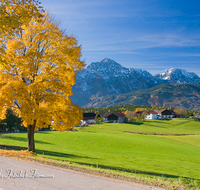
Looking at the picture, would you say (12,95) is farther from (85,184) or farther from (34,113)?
(85,184)

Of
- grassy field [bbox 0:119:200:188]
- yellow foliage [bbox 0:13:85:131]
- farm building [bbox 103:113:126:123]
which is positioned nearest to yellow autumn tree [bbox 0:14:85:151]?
yellow foliage [bbox 0:13:85:131]

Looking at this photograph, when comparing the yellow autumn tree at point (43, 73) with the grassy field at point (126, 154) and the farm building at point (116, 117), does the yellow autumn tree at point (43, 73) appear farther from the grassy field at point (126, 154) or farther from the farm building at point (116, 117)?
the farm building at point (116, 117)

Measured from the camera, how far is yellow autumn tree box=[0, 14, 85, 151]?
16266mm

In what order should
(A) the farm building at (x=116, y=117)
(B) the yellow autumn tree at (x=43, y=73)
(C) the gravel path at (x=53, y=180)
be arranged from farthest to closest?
(A) the farm building at (x=116, y=117) < (B) the yellow autumn tree at (x=43, y=73) < (C) the gravel path at (x=53, y=180)

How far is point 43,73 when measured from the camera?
687 inches

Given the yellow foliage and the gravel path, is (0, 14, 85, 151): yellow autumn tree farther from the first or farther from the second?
the gravel path

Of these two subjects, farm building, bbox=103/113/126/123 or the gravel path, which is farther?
farm building, bbox=103/113/126/123

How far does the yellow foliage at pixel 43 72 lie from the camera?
16297 mm

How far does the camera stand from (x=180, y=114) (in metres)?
185

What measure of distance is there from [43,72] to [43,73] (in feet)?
0.98

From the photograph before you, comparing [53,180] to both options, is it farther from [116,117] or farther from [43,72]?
[116,117]

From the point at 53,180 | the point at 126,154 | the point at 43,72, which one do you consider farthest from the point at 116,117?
the point at 53,180

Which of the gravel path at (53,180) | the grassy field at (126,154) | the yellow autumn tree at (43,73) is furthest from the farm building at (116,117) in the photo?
the gravel path at (53,180)

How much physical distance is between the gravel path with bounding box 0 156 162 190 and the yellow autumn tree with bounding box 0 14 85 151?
596cm
